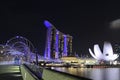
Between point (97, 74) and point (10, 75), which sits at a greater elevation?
point (10, 75)

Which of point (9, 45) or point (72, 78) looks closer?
point (72, 78)

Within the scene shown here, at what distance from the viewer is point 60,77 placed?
1196 centimetres

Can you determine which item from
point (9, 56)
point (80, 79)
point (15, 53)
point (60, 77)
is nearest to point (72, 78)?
point (80, 79)

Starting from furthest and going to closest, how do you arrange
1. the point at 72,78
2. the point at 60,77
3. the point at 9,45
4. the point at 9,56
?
the point at 9,56
the point at 9,45
the point at 60,77
the point at 72,78

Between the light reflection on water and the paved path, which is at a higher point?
the paved path

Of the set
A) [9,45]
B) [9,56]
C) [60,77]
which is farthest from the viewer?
[9,56]

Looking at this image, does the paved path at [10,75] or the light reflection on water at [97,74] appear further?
the light reflection on water at [97,74]

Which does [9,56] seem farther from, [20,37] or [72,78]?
[72,78]

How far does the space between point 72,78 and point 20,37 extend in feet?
463

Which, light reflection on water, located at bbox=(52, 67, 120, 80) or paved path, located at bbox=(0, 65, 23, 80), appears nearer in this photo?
paved path, located at bbox=(0, 65, 23, 80)

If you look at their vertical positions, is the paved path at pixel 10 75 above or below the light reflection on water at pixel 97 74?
above

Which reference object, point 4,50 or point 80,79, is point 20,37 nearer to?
point 4,50

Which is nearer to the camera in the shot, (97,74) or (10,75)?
(10,75)

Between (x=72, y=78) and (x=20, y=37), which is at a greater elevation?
(x=20, y=37)
